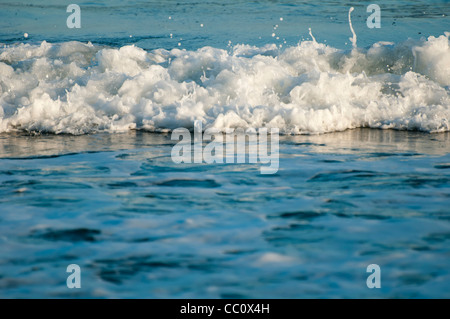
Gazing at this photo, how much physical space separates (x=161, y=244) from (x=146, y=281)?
0.46m

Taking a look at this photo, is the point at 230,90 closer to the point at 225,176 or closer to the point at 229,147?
the point at 229,147

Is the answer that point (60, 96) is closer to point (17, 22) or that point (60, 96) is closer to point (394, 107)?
point (394, 107)

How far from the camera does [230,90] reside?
326 inches

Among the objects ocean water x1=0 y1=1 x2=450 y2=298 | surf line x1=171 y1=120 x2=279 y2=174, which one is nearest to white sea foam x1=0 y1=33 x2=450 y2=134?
ocean water x1=0 y1=1 x2=450 y2=298

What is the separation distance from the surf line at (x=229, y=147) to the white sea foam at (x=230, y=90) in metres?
0.24

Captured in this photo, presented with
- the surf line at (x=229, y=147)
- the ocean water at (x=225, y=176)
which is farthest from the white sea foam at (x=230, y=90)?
the surf line at (x=229, y=147)

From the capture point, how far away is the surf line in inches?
217

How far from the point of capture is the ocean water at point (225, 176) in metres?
3.06

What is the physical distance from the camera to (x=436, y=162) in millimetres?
5445

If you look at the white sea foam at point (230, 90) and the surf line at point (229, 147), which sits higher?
the white sea foam at point (230, 90)

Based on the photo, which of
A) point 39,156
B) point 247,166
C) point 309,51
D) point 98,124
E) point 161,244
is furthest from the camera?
point 309,51

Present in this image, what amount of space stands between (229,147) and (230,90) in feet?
7.50

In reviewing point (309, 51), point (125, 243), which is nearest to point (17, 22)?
point (309, 51)

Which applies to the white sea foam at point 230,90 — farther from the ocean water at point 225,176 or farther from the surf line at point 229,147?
the surf line at point 229,147
